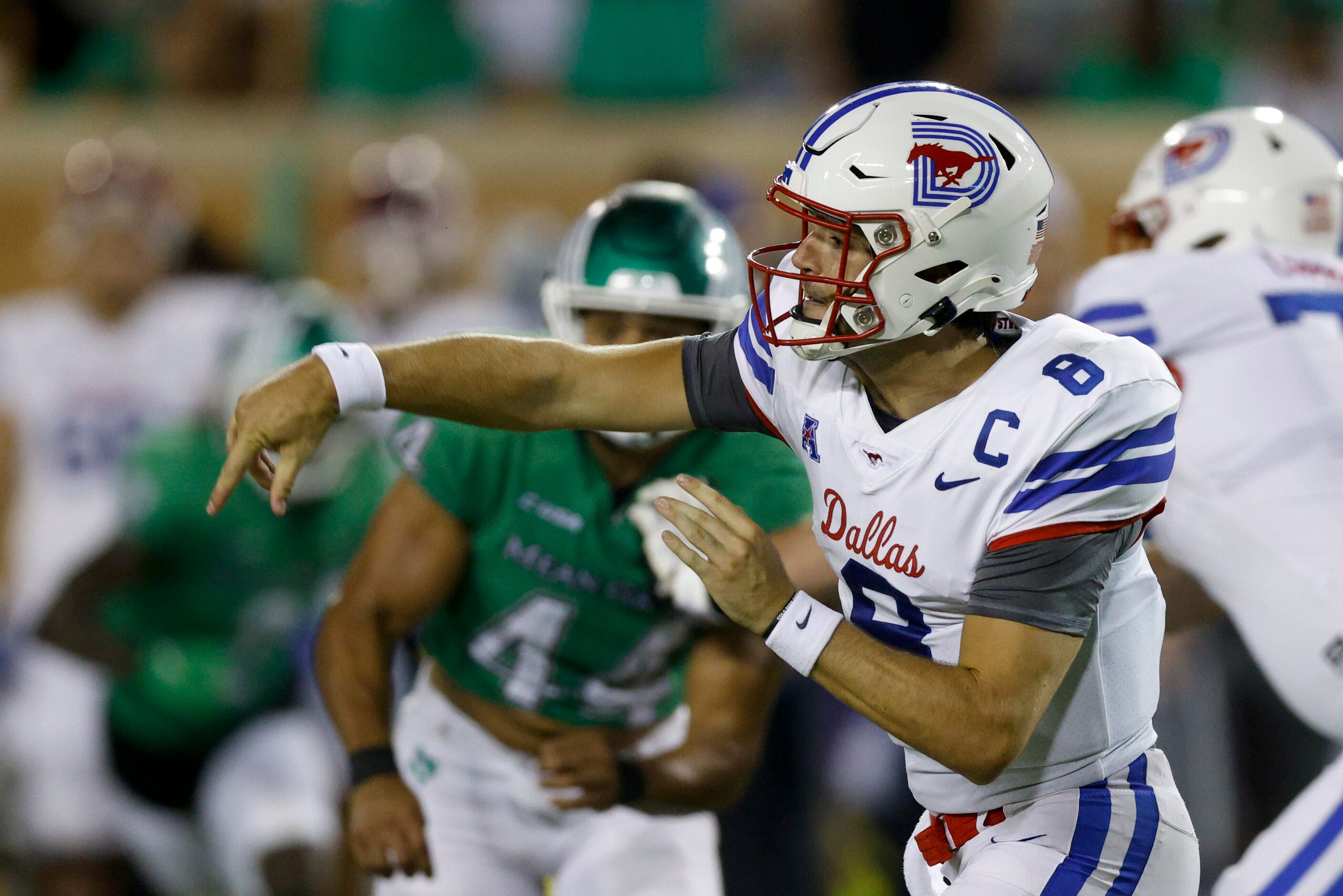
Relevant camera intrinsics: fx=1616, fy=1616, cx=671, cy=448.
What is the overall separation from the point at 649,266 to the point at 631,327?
141 mm

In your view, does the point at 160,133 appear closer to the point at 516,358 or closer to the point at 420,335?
the point at 420,335

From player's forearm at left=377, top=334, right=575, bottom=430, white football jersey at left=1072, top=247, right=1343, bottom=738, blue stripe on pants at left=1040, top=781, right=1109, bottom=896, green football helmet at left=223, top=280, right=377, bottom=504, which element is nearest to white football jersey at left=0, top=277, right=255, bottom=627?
green football helmet at left=223, top=280, right=377, bottom=504

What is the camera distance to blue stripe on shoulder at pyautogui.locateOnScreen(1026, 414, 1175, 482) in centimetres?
239

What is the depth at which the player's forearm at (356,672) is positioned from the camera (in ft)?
11.3

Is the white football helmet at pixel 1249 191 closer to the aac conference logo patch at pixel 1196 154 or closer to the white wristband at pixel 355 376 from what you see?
the aac conference logo patch at pixel 1196 154

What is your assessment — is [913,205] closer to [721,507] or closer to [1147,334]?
[721,507]

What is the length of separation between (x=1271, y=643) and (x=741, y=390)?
140cm

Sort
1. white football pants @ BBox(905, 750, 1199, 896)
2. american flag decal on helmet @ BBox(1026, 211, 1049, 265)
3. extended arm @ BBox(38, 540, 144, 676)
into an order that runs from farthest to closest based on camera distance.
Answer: extended arm @ BBox(38, 540, 144, 676) → american flag decal on helmet @ BBox(1026, 211, 1049, 265) → white football pants @ BBox(905, 750, 1199, 896)

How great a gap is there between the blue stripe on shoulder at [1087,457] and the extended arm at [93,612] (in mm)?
3728

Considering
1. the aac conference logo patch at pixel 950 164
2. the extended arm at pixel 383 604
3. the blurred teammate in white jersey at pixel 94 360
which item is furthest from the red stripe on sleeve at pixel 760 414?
the blurred teammate in white jersey at pixel 94 360

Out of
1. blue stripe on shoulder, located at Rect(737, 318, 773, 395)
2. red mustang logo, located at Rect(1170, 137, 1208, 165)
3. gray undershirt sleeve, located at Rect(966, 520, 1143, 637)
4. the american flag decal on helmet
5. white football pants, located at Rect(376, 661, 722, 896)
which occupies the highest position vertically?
the american flag decal on helmet

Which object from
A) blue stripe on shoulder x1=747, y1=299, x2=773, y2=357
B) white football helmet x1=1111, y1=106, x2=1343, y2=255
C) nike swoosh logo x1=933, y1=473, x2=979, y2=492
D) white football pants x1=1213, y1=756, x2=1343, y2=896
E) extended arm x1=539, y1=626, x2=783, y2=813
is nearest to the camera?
nike swoosh logo x1=933, y1=473, x2=979, y2=492

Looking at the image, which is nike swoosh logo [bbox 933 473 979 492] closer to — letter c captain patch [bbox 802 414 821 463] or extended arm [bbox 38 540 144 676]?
letter c captain patch [bbox 802 414 821 463]

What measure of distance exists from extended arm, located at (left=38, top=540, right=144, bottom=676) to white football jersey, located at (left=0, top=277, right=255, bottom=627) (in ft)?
3.29
